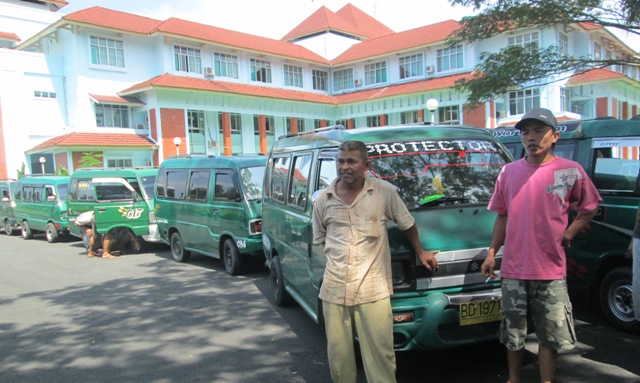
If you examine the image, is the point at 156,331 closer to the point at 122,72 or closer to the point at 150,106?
the point at 150,106

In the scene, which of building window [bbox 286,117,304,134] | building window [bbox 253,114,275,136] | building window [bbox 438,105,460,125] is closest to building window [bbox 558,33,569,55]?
building window [bbox 438,105,460,125]

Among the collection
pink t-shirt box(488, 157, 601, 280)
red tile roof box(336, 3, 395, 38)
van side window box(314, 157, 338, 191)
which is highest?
red tile roof box(336, 3, 395, 38)

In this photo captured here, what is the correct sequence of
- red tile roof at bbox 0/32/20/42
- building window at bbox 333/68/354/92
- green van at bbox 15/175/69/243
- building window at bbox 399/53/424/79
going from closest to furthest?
green van at bbox 15/175/69/243 < building window at bbox 399/53/424/79 < red tile roof at bbox 0/32/20/42 < building window at bbox 333/68/354/92

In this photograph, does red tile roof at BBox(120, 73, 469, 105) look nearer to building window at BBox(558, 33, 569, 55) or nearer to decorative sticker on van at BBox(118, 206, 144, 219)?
building window at BBox(558, 33, 569, 55)

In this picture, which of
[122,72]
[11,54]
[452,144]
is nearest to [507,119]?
[122,72]

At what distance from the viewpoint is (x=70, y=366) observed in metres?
4.61

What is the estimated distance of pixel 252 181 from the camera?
26.9 ft

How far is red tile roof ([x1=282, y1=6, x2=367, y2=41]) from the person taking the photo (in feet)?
141

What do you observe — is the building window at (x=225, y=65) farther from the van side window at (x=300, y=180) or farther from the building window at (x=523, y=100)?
the van side window at (x=300, y=180)

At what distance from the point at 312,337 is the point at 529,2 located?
7682 mm

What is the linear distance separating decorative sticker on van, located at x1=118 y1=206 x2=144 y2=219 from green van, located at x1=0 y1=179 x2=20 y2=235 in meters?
9.07

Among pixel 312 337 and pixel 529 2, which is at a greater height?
pixel 529 2

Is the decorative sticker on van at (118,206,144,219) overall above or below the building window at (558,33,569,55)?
below

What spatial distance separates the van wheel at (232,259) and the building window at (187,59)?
87.4 ft
